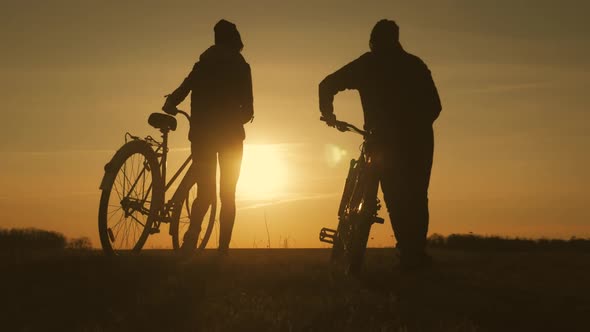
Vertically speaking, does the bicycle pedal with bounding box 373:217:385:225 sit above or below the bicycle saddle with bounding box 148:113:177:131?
below

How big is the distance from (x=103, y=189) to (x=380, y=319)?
15.3 ft

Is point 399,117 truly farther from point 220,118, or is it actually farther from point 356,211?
point 220,118

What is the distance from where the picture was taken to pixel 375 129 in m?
9.57

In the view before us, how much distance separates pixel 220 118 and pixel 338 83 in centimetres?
140

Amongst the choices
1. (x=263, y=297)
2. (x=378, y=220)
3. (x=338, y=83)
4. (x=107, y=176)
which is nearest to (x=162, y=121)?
(x=107, y=176)

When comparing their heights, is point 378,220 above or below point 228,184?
below

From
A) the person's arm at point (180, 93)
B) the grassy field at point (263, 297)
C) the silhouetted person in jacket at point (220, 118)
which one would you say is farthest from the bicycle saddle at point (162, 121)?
the grassy field at point (263, 297)

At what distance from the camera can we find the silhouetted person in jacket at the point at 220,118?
9906 millimetres

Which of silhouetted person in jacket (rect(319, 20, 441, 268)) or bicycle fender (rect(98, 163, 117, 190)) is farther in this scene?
bicycle fender (rect(98, 163, 117, 190))

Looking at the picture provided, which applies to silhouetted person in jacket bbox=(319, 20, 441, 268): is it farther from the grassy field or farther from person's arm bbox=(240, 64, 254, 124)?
person's arm bbox=(240, 64, 254, 124)

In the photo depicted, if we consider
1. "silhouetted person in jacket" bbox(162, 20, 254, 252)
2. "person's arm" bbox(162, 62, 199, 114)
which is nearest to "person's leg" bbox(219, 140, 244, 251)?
"silhouetted person in jacket" bbox(162, 20, 254, 252)

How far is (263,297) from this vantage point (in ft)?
24.1

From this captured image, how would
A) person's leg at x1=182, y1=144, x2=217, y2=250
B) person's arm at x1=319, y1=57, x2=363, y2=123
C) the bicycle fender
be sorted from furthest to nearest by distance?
the bicycle fender → person's leg at x1=182, y1=144, x2=217, y2=250 → person's arm at x1=319, y1=57, x2=363, y2=123

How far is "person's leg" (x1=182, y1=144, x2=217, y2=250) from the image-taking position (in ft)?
32.8
